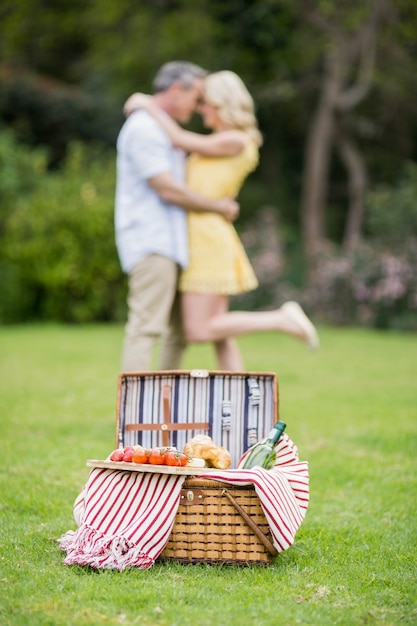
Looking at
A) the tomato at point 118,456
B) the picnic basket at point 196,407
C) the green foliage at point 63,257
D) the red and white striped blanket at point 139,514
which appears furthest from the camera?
the green foliage at point 63,257

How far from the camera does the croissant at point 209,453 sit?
351 cm

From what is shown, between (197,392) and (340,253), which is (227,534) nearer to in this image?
(197,392)

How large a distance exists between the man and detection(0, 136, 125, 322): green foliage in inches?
319

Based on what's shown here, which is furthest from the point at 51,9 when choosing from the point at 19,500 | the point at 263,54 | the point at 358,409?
the point at 19,500

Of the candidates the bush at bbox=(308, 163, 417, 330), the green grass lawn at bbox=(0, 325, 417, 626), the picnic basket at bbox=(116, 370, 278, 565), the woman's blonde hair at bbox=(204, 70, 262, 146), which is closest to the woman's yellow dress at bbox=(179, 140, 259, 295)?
the woman's blonde hair at bbox=(204, 70, 262, 146)

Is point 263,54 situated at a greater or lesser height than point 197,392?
greater

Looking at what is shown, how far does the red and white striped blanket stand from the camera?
3133 mm

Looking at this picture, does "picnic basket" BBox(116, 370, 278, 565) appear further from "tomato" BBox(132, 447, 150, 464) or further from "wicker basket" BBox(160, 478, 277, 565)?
"wicker basket" BBox(160, 478, 277, 565)

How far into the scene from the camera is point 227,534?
10.6ft

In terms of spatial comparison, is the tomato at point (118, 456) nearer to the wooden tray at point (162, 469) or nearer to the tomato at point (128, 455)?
the tomato at point (128, 455)

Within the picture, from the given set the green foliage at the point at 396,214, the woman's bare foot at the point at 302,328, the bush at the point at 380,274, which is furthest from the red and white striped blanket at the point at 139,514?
the green foliage at the point at 396,214

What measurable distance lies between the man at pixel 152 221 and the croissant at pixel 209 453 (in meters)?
1.71

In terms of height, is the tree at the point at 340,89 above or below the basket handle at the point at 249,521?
above

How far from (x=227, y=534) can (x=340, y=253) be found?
37.8 ft
